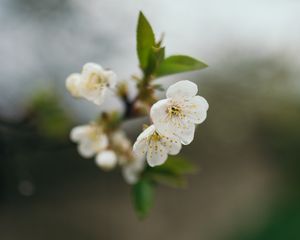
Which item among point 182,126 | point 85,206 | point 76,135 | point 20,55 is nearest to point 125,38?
point 20,55

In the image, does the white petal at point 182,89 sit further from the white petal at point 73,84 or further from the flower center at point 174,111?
the white petal at point 73,84

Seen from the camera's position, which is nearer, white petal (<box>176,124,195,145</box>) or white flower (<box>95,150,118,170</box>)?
white petal (<box>176,124,195,145</box>)

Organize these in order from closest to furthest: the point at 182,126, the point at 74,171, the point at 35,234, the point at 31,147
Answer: the point at 182,126 → the point at 31,147 → the point at 35,234 → the point at 74,171

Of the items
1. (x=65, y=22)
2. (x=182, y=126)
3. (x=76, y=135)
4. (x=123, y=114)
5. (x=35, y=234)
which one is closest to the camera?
(x=182, y=126)

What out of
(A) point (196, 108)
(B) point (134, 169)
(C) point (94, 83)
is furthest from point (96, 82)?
(B) point (134, 169)

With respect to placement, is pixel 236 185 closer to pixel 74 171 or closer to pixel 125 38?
pixel 74 171

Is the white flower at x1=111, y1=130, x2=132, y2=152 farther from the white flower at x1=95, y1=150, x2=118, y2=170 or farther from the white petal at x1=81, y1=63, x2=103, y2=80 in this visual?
the white petal at x1=81, y1=63, x2=103, y2=80

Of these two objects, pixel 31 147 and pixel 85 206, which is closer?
pixel 31 147

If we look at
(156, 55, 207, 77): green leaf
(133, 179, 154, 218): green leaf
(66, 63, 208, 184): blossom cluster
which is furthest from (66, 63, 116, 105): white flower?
(133, 179, 154, 218): green leaf
